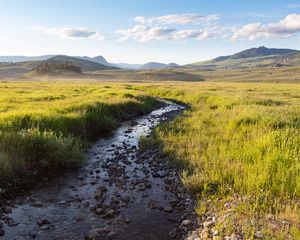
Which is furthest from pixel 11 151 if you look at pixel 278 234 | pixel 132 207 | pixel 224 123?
pixel 224 123

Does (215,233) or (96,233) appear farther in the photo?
(96,233)

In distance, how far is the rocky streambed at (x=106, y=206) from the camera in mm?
8492

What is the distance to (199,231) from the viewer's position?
27.1 feet

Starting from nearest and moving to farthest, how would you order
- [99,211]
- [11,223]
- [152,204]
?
[11,223], [99,211], [152,204]

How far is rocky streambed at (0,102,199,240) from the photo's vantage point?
8.49 meters

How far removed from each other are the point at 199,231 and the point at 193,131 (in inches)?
451

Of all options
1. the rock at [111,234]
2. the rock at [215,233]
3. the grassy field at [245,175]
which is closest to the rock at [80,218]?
the rock at [111,234]

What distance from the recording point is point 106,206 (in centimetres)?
984

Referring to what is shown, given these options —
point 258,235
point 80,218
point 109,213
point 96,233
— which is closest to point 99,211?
point 109,213

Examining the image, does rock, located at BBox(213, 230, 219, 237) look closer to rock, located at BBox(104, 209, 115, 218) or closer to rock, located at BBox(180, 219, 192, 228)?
→ rock, located at BBox(180, 219, 192, 228)

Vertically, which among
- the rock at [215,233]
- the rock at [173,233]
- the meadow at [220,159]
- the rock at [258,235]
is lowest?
the rock at [173,233]

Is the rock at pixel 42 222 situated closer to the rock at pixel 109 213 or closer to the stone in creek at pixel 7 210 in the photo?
the stone in creek at pixel 7 210

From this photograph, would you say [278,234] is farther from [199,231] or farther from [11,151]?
[11,151]

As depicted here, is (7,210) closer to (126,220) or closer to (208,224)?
(126,220)
